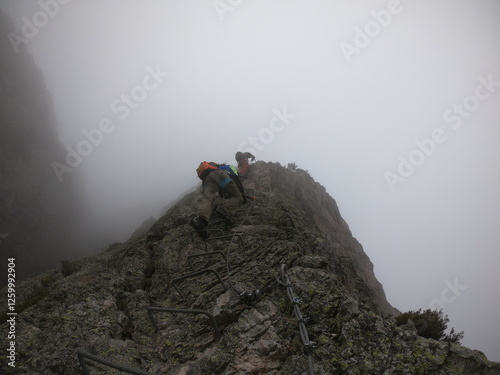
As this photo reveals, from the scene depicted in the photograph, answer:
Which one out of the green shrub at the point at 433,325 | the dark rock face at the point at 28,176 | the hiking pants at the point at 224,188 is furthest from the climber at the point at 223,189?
the dark rock face at the point at 28,176

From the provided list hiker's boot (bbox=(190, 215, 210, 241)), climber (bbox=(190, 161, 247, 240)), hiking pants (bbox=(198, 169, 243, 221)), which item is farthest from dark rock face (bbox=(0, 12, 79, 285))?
hiker's boot (bbox=(190, 215, 210, 241))

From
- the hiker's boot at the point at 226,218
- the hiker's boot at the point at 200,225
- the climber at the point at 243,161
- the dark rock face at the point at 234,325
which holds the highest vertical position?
the climber at the point at 243,161

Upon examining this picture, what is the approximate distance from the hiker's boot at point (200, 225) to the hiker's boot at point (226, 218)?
2.70ft

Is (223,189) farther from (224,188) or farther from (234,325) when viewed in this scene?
(234,325)

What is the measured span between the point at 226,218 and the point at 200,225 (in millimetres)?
1033

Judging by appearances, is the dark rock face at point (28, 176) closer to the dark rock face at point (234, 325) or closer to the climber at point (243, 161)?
the climber at point (243, 161)

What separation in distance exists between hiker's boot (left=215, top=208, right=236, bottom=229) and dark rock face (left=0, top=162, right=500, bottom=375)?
4.86ft

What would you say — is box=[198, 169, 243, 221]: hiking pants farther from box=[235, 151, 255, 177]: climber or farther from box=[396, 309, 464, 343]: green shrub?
box=[396, 309, 464, 343]: green shrub

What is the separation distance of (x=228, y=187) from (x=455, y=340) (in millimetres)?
6854

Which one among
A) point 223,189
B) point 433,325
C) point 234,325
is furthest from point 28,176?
point 433,325

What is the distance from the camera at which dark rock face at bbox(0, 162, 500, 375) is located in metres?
3.91

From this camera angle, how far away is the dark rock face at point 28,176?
123ft

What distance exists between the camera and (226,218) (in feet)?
29.1

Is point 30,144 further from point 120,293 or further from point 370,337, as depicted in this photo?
point 370,337
